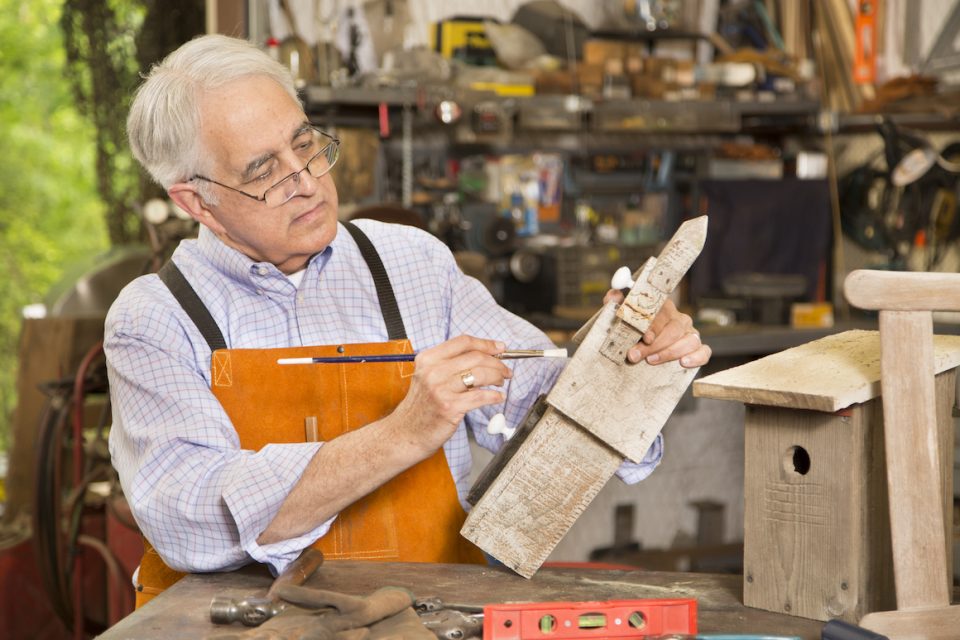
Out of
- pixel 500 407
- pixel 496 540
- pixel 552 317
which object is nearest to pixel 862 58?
pixel 552 317

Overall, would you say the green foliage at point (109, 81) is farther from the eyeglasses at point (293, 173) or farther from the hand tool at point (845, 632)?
the hand tool at point (845, 632)

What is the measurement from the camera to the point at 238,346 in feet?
7.11

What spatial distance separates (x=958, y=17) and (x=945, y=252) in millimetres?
1119

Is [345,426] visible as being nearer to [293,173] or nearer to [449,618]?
[293,173]

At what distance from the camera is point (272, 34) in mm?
4906

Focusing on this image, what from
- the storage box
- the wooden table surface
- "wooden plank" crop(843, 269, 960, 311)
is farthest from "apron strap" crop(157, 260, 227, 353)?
the storage box

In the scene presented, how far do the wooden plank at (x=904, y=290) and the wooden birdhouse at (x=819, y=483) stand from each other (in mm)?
127

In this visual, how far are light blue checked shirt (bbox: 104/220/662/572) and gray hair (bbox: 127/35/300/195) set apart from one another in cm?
17

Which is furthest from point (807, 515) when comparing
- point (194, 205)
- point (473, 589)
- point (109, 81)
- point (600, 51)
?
point (109, 81)

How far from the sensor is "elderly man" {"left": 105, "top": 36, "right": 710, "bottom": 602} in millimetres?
1848

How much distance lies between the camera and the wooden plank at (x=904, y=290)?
1.50m

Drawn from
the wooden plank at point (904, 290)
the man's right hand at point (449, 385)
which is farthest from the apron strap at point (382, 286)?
the wooden plank at point (904, 290)

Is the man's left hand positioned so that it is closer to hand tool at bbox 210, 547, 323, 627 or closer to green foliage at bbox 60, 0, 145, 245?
hand tool at bbox 210, 547, 323, 627

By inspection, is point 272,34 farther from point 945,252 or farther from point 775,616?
point 775,616
